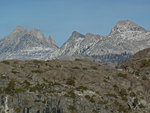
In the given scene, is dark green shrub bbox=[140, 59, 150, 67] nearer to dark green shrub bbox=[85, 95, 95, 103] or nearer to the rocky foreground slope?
the rocky foreground slope

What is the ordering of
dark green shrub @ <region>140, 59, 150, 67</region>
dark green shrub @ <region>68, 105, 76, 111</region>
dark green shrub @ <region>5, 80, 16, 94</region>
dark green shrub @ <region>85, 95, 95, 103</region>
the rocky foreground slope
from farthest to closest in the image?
dark green shrub @ <region>140, 59, 150, 67</region>, dark green shrub @ <region>85, 95, 95, 103</region>, dark green shrub @ <region>5, 80, 16, 94</region>, dark green shrub @ <region>68, 105, 76, 111</region>, the rocky foreground slope

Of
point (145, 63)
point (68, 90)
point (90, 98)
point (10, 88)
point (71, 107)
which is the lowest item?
point (71, 107)

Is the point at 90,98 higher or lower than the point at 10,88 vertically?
lower

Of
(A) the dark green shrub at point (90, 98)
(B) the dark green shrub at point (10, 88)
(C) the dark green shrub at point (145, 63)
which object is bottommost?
(A) the dark green shrub at point (90, 98)

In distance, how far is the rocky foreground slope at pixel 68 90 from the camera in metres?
38.0

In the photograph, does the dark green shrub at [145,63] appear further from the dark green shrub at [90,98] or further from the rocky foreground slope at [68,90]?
the dark green shrub at [90,98]

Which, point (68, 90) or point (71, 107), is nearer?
point (71, 107)

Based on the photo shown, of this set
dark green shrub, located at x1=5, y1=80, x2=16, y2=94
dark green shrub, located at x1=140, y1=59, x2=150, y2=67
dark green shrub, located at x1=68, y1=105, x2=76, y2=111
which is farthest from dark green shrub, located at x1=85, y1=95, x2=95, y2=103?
dark green shrub, located at x1=140, y1=59, x2=150, y2=67

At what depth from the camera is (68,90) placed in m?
41.9

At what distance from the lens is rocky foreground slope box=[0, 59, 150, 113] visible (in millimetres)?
37969

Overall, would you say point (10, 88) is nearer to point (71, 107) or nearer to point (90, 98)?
point (71, 107)

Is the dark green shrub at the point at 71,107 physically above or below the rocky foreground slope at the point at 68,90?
below

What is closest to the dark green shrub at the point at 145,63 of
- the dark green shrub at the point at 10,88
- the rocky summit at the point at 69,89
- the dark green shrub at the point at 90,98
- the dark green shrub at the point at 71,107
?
the rocky summit at the point at 69,89

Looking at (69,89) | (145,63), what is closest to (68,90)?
(69,89)
